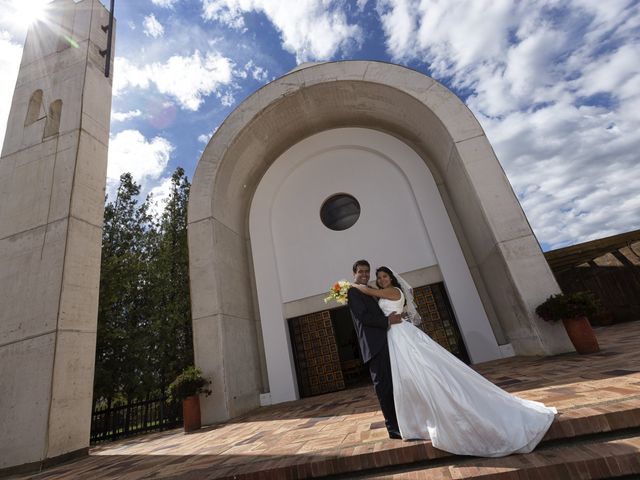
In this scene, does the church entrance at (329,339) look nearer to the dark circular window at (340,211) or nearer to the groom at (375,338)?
the dark circular window at (340,211)

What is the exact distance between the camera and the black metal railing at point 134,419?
34.4ft

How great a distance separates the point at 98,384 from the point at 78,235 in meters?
9.25

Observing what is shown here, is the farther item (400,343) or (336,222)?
(336,222)

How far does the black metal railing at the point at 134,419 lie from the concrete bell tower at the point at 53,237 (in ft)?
19.4

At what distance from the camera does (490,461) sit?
2143 mm

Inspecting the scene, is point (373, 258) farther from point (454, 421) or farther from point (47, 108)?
point (47, 108)

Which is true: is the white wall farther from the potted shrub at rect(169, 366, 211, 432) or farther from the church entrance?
the potted shrub at rect(169, 366, 211, 432)

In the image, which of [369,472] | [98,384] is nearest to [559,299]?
[369,472]

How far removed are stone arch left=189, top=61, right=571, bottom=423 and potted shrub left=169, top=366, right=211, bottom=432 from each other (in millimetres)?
262

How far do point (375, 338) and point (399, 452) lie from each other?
0.92 metres

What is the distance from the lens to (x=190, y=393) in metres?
6.70

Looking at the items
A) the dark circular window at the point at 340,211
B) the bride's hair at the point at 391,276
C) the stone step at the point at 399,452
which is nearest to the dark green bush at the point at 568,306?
the stone step at the point at 399,452

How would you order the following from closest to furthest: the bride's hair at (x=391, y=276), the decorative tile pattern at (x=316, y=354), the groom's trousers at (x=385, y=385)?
the groom's trousers at (x=385, y=385), the bride's hair at (x=391, y=276), the decorative tile pattern at (x=316, y=354)

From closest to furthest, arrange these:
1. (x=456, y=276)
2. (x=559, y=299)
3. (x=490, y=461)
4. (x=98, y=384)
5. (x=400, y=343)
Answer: (x=490, y=461), (x=400, y=343), (x=559, y=299), (x=456, y=276), (x=98, y=384)
